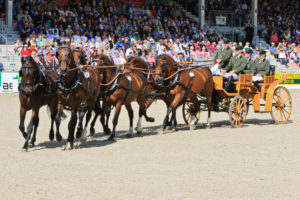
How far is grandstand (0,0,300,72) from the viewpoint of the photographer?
2644cm

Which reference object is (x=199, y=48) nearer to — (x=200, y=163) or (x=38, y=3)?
(x=38, y=3)

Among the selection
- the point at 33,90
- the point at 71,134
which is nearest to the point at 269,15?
the point at 71,134

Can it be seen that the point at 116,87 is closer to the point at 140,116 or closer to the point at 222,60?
the point at 140,116

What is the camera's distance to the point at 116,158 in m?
9.84

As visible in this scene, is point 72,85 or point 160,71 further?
point 160,71

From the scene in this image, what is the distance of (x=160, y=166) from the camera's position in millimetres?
9008

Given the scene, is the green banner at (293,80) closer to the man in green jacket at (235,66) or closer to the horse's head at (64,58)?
the man in green jacket at (235,66)

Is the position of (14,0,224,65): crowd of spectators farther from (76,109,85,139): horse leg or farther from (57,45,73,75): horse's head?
(57,45,73,75): horse's head

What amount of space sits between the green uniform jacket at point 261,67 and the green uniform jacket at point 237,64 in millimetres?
444

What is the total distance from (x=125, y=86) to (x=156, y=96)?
166 cm

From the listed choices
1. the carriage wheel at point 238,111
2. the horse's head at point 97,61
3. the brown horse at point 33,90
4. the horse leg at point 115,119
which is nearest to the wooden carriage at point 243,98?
the carriage wheel at point 238,111

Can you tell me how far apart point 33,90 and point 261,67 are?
728cm

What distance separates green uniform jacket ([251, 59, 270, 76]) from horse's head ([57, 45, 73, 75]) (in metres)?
6.62

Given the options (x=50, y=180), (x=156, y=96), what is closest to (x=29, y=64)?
(x=50, y=180)
